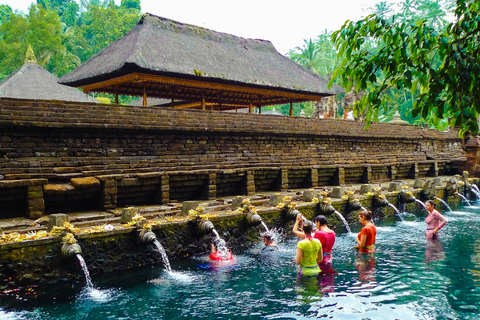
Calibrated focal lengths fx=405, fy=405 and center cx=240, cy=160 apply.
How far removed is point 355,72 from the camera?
12.4 ft

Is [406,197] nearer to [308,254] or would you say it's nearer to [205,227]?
[205,227]

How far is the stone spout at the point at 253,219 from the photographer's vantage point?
1012 cm

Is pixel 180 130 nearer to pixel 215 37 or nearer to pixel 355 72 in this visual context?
pixel 215 37

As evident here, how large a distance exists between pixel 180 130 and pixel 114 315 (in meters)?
7.12

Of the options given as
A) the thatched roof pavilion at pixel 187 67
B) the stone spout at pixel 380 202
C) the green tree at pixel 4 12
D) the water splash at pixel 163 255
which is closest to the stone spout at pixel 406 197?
the stone spout at pixel 380 202

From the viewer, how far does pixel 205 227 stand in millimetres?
9117

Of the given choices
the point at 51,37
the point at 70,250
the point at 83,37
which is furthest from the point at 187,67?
the point at 83,37

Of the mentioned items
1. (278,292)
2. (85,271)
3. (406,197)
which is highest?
(406,197)

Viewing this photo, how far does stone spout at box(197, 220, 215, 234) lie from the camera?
912cm

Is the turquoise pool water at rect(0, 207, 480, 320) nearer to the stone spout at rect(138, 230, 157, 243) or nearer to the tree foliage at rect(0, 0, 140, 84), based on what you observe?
the stone spout at rect(138, 230, 157, 243)

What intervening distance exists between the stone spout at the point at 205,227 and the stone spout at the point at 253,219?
130 centimetres

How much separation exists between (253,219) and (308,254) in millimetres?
3083

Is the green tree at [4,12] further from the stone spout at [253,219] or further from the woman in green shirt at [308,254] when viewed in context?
the woman in green shirt at [308,254]

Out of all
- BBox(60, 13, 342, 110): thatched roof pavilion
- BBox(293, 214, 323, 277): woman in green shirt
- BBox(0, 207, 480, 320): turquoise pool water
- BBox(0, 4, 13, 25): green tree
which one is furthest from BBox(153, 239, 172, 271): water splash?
BBox(0, 4, 13, 25): green tree
